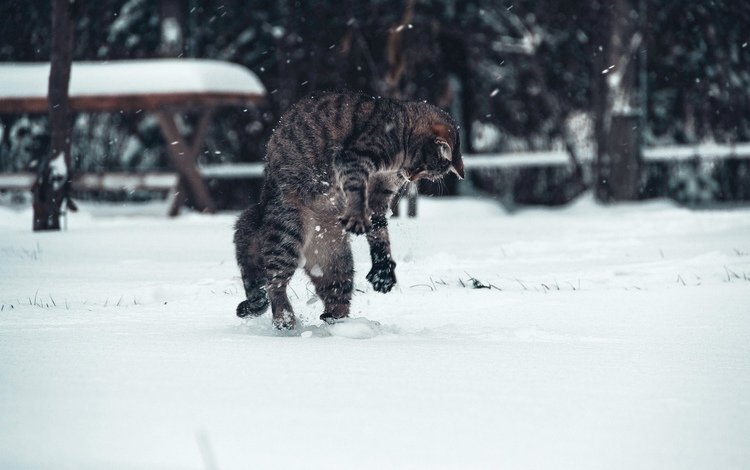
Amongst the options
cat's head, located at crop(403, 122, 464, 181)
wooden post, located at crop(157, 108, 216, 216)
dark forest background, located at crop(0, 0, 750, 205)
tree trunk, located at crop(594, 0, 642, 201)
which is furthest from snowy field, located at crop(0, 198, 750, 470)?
dark forest background, located at crop(0, 0, 750, 205)

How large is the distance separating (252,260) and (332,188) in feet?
1.70

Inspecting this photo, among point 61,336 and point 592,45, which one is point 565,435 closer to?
point 61,336

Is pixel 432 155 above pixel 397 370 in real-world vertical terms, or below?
above

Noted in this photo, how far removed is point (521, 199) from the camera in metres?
12.5

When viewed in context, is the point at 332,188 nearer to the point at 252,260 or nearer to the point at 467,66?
the point at 252,260

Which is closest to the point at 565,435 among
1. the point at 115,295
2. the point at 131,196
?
the point at 115,295

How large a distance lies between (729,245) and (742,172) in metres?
5.40

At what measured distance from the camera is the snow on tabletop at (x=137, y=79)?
31.6 feet

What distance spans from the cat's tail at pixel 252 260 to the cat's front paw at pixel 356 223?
1.70 feet

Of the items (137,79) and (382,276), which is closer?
(382,276)

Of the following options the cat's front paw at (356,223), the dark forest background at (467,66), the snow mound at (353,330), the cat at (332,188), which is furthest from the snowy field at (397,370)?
the dark forest background at (467,66)

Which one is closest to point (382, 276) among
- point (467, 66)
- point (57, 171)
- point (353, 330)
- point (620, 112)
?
point (353, 330)

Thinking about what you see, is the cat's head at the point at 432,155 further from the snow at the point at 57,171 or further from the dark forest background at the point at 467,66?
the dark forest background at the point at 467,66

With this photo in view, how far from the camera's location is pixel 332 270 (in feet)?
14.5
